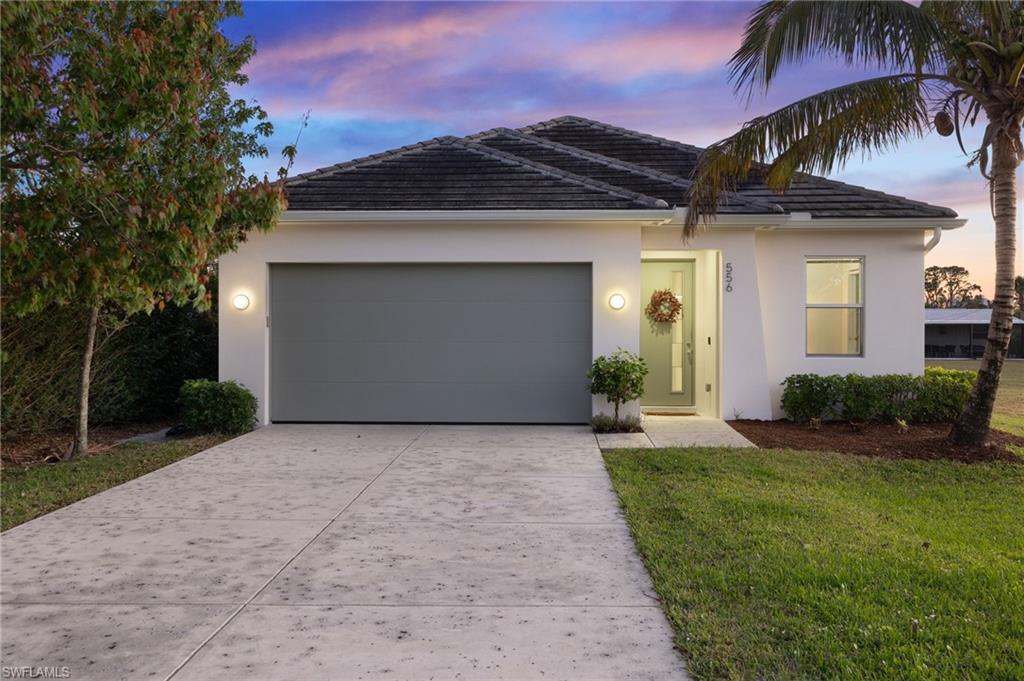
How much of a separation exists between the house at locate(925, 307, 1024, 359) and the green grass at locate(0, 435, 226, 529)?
4260 centimetres

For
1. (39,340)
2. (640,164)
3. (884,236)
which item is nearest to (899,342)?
(884,236)

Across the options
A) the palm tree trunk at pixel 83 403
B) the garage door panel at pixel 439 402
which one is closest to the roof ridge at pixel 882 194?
the garage door panel at pixel 439 402

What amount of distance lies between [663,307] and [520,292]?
2.59 metres

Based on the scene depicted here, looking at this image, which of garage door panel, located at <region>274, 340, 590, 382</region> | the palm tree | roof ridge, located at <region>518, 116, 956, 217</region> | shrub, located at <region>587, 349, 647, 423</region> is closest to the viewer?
the palm tree

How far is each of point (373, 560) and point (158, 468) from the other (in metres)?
4.32

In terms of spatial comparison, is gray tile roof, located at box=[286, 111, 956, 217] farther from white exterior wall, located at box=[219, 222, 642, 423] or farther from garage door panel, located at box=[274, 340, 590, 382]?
garage door panel, located at box=[274, 340, 590, 382]

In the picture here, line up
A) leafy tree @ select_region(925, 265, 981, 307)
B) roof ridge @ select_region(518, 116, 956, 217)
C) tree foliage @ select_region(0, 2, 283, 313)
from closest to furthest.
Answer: tree foliage @ select_region(0, 2, 283, 313), roof ridge @ select_region(518, 116, 956, 217), leafy tree @ select_region(925, 265, 981, 307)

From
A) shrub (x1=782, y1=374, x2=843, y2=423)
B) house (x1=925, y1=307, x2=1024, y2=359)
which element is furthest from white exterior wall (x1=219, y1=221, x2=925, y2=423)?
house (x1=925, y1=307, x2=1024, y2=359)

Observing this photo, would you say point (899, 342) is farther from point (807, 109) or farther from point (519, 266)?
point (519, 266)

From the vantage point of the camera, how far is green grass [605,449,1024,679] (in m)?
3.29

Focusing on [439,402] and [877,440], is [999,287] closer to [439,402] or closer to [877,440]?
[877,440]

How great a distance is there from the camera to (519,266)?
10477mm

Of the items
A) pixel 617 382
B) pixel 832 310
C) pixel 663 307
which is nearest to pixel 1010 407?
pixel 832 310

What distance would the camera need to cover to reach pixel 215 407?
384 inches
